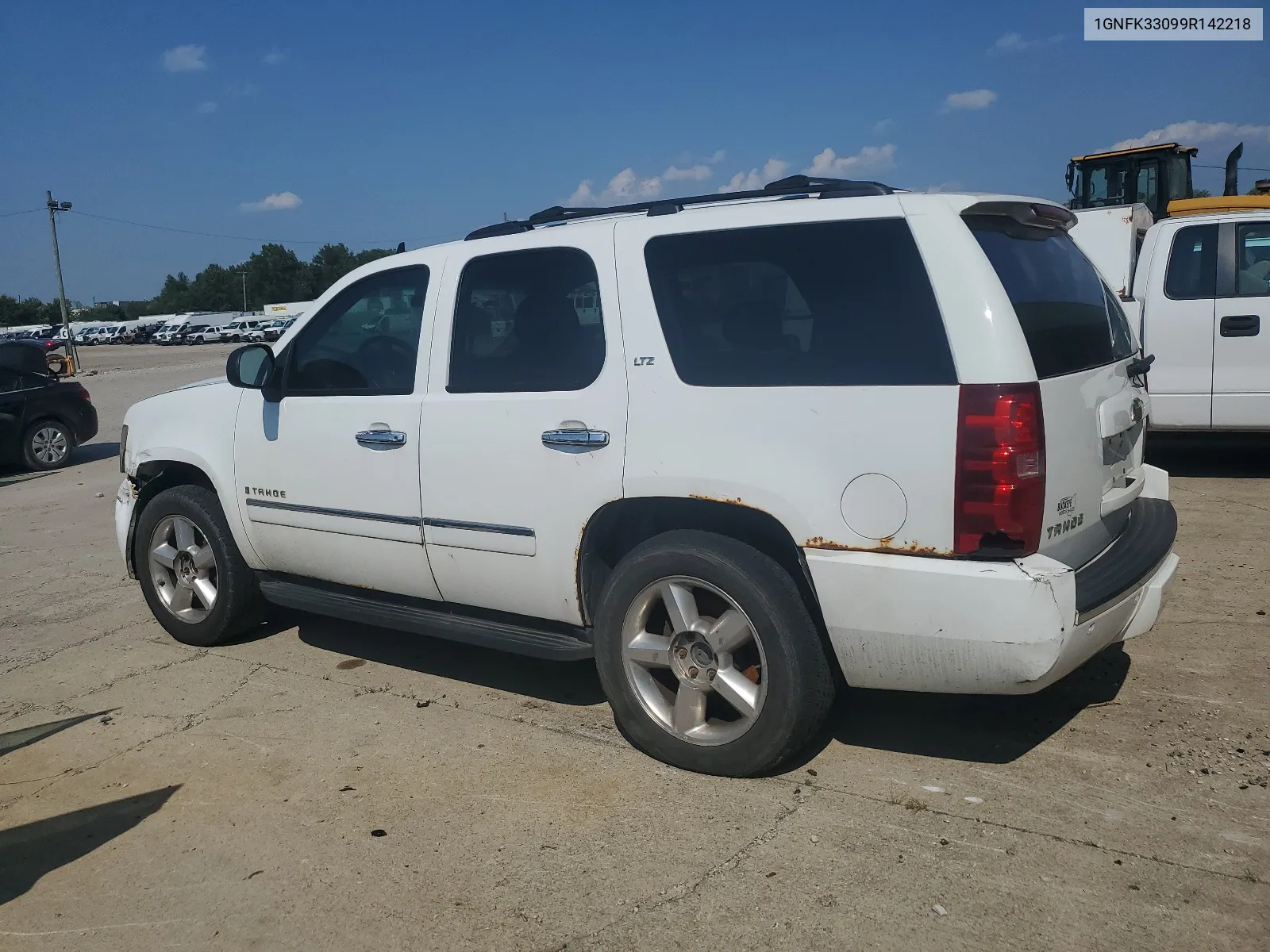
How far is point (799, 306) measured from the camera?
142 inches

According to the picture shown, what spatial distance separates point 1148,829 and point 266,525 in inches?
155

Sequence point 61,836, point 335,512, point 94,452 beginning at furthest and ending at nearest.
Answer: point 94,452 → point 335,512 → point 61,836

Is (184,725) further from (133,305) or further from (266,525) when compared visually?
(133,305)

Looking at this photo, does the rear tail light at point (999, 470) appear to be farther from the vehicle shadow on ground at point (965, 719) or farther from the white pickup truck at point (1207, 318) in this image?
the white pickup truck at point (1207, 318)

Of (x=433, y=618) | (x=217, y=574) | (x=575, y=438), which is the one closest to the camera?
(x=575, y=438)

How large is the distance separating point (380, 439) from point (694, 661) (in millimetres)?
1731

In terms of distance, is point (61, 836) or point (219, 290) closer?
point (61, 836)

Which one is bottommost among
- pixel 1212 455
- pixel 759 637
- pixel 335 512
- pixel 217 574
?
pixel 1212 455

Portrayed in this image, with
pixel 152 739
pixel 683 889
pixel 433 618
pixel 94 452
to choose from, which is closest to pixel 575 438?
pixel 433 618

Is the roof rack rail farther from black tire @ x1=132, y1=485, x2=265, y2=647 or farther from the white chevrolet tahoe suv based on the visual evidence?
black tire @ x1=132, y1=485, x2=265, y2=647

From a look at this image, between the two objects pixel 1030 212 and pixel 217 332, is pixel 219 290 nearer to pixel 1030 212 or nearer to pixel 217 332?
pixel 217 332

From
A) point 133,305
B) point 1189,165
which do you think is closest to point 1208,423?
point 1189,165

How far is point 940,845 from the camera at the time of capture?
3.26 meters

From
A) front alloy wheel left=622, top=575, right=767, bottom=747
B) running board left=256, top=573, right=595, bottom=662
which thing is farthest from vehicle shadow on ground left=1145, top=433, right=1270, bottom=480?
running board left=256, top=573, right=595, bottom=662
